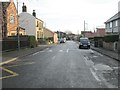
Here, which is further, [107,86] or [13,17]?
[13,17]

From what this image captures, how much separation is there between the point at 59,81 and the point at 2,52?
67.5ft

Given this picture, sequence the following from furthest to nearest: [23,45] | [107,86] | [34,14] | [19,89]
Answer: [34,14] < [23,45] < [107,86] < [19,89]

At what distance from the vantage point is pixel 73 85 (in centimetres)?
1046

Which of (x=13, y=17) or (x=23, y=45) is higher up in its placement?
(x=13, y=17)

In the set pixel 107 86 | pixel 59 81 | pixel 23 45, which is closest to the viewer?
pixel 107 86

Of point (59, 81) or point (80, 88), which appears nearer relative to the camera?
point (80, 88)

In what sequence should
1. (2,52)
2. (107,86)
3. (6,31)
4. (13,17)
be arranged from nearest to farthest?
1. (107,86)
2. (2,52)
3. (6,31)
4. (13,17)

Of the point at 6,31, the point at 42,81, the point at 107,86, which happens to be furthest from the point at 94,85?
the point at 6,31

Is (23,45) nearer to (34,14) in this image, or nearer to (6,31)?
(6,31)

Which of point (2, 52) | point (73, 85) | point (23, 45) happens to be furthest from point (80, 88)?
point (23, 45)

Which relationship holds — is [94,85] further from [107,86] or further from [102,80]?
[102,80]

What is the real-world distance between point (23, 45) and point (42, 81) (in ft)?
109

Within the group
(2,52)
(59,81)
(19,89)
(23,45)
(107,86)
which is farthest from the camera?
(23,45)

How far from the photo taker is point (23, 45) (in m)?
44.2
